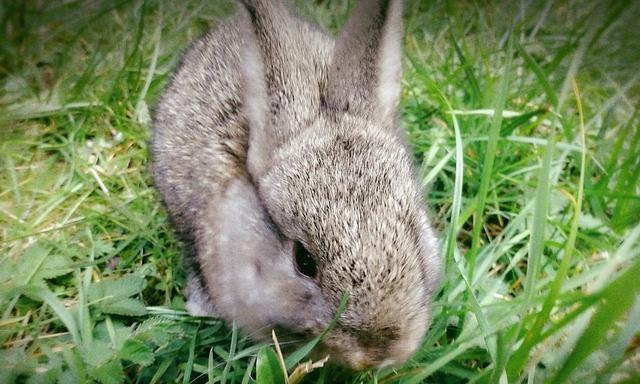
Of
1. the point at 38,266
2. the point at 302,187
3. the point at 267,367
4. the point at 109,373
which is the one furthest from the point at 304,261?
the point at 38,266

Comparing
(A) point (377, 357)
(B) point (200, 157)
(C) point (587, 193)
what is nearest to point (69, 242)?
(B) point (200, 157)

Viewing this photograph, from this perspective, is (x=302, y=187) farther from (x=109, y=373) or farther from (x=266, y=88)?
(x=109, y=373)

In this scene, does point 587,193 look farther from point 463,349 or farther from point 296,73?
point 296,73

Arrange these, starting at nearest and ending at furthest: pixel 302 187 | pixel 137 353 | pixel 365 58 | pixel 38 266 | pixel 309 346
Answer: pixel 309 346 < pixel 302 187 < pixel 137 353 < pixel 365 58 < pixel 38 266

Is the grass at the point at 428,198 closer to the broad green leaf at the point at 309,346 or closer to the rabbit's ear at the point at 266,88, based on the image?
the broad green leaf at the point at 309,346

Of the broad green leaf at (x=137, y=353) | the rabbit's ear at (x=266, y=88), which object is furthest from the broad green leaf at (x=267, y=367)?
the rabbit's ear at (x=266, y=88)
